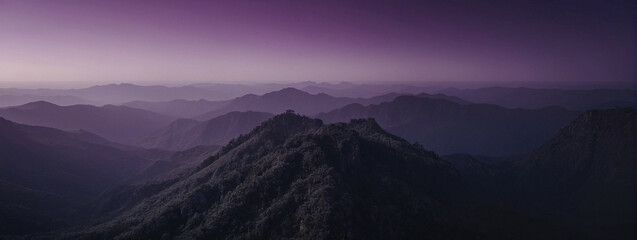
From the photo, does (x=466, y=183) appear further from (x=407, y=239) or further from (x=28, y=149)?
(x=28, y=149)

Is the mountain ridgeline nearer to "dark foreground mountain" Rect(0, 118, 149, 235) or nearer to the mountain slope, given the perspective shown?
the mountain slope

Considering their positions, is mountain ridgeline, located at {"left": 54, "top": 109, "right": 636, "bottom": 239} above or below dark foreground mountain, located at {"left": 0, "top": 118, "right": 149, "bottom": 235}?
above

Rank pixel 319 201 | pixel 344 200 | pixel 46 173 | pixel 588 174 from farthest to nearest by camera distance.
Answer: pixel 46 173, pixel 588 174, pixel 344 200, pixel 319 201

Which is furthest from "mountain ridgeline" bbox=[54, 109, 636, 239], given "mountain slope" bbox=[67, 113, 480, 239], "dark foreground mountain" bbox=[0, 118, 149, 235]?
"dark foreground mountain" bbox=[0, 118, 149, 235]

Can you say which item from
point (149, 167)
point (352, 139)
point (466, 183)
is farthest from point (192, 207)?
point (149, 167)

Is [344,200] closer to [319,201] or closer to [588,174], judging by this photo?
[319,201]

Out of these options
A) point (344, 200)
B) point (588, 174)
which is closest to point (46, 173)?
point (344, 200)

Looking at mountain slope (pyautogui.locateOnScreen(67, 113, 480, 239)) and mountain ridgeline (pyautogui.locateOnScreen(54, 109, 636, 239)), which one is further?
mountain ridgeline (pyautogui.locateOnScreen(54, 109, 636, 239))
